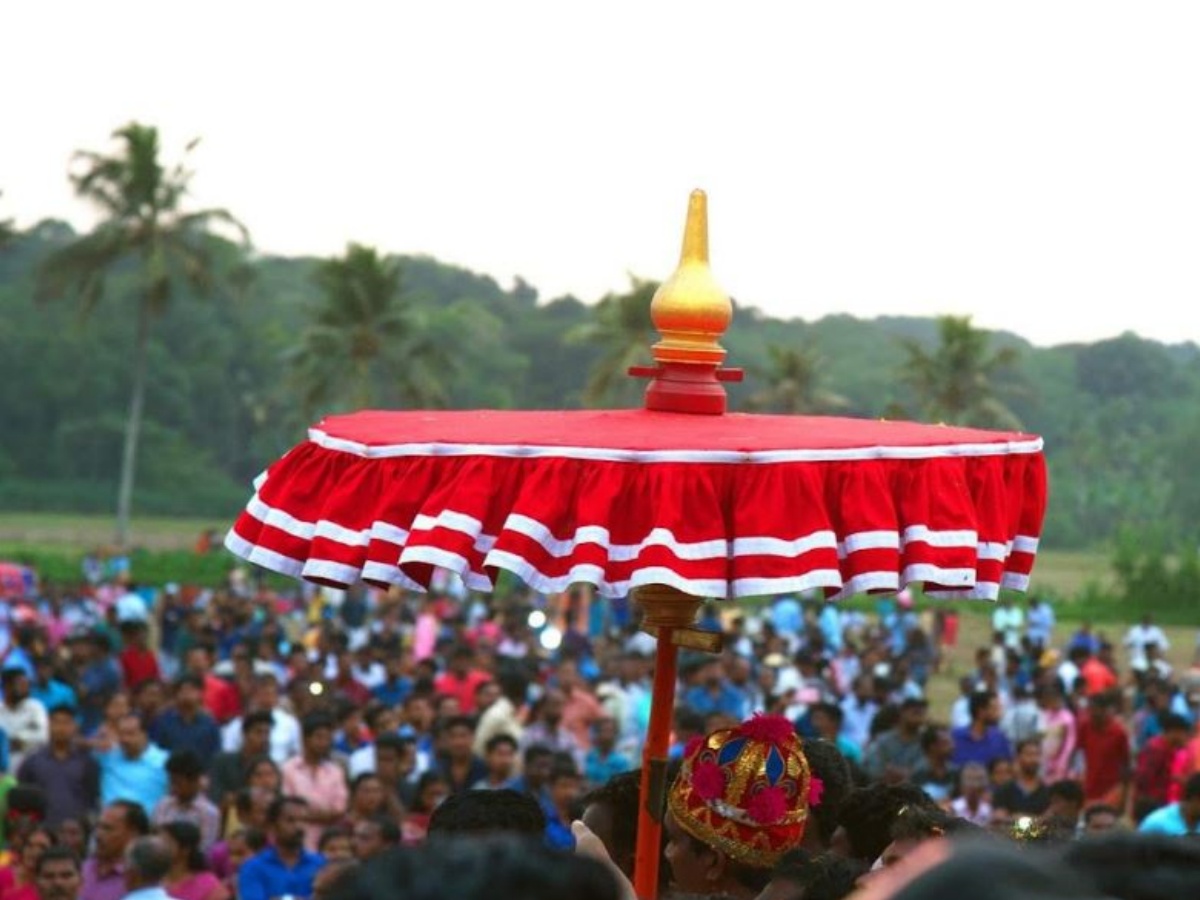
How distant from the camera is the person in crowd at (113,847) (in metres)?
10.0

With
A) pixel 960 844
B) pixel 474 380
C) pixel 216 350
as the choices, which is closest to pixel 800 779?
pixel 960 844

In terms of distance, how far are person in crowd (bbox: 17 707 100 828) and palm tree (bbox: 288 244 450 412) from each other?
45.9m

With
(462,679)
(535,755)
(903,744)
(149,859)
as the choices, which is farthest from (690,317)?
(462,679)

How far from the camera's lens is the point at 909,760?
1394cm

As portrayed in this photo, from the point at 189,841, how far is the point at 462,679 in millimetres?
8453

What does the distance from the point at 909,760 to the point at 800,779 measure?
336 inches

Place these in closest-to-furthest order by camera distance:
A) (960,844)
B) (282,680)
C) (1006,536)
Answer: (960,844) < (1006,536) < (282,680)

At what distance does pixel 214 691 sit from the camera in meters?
16.4

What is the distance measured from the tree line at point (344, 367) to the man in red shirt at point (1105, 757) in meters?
31.3

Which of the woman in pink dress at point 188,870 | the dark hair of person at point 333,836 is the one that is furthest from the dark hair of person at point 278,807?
the woman in pink dress at point 188,870

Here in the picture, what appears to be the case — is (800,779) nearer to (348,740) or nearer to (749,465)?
(749,465)

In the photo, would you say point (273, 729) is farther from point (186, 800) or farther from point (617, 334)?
point (617, 334)

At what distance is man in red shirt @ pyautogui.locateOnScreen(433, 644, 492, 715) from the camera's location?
17812 mm

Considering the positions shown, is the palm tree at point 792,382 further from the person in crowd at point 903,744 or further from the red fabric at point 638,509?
the red fabric at point 638,509
